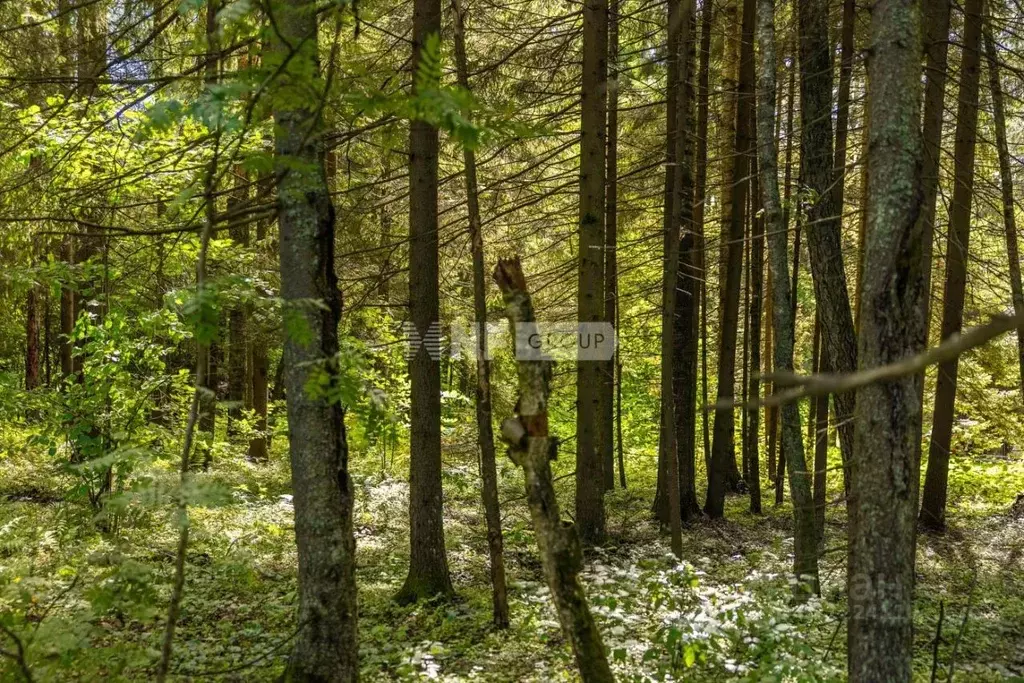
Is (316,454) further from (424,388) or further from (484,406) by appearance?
(424,388)

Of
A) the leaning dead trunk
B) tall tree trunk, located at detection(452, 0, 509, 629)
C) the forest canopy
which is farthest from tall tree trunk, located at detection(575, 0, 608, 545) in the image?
the leaning dead trunk

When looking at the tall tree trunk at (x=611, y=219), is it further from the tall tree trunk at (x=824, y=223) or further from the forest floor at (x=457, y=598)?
the tall tree trunk at (x=824, y=223)

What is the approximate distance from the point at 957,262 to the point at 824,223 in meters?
4.22

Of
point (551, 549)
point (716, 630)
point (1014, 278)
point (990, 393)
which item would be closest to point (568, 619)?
point (551, 549)

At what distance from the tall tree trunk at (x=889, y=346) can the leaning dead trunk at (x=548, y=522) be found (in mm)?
1477

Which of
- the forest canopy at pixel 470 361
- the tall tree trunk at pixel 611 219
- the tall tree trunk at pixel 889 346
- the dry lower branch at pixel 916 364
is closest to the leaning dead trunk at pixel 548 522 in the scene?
the forest canopy at pixel 470 361

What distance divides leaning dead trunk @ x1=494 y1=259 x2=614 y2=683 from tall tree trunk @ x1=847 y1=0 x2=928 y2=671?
4.84ft

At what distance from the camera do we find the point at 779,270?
23.5 feet

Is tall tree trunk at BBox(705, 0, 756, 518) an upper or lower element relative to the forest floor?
upper

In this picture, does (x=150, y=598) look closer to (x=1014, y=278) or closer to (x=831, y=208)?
(x=831, y=208)

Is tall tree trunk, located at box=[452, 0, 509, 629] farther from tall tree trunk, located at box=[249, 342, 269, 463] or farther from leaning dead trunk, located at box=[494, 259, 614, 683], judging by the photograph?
tall tree trunk, located at box=[249, 342, 269, 463]

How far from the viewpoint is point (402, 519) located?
1062cm

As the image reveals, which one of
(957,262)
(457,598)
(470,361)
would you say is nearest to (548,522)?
(457,598)

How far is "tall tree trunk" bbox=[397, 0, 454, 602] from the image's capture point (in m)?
7.24
